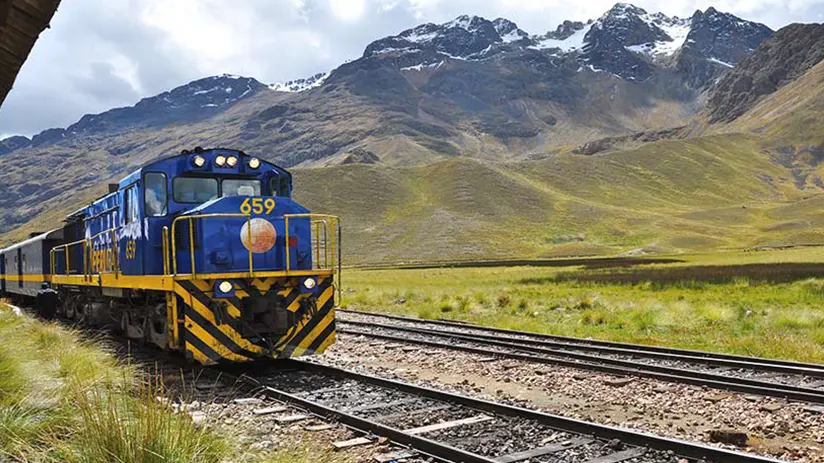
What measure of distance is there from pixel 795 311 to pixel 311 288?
15331 mm

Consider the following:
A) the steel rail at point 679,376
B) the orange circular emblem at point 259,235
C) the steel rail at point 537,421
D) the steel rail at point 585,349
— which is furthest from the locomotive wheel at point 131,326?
the steel rail at point 585,349

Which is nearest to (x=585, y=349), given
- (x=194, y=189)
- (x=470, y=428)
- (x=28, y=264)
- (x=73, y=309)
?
(x=470, y=428)

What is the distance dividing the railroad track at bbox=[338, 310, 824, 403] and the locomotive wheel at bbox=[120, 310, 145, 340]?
542cm

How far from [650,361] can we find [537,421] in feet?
18.0

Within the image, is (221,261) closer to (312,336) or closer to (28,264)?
(312,336)

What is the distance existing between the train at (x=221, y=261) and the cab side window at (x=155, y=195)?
0.06 ft

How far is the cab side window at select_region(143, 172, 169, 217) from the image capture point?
1238cm

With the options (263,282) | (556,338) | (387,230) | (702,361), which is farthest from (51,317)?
(387,230)

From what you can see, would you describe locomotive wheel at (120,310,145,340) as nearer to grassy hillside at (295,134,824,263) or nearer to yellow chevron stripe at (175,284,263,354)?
yellow chevron stripe at (175,284,263,354)

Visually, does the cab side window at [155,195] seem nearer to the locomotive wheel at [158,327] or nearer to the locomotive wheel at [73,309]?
the locomotive wheel at [158,327]

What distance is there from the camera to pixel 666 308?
2194 cm

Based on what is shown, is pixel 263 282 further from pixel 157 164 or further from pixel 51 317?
pixel 51 317

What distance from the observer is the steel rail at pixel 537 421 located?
643 centimetres

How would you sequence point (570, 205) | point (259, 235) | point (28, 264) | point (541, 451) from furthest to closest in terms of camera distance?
point (570, 205)
point (28, 264)
point (259, 235)
point (541, 451)
